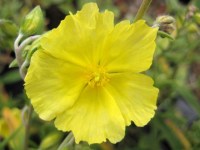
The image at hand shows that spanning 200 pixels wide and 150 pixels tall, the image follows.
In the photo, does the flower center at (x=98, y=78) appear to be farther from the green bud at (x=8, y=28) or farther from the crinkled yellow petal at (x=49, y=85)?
the green bud at (x=8, y=28)

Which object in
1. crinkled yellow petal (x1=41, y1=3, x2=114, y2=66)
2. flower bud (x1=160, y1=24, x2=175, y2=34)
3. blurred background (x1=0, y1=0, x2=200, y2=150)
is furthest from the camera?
blurred background (x1=0, y1=0, x2=200, y2=150)

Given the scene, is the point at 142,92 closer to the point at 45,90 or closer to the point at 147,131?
the point at 45,90

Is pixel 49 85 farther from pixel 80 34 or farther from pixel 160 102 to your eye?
pixel 160 102

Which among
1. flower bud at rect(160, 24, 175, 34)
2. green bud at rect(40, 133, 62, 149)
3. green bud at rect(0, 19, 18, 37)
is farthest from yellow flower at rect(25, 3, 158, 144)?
green bud at rect(40, 133, 62, 149)

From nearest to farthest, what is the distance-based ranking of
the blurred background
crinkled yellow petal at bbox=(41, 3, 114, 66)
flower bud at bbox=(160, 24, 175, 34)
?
crinkled yellow petal at bbox=(41, 3, 114, 66) → flower bud at bbox=(160, 24, 175, 34) → the blurred background

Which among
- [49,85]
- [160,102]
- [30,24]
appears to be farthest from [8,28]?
[160,102]

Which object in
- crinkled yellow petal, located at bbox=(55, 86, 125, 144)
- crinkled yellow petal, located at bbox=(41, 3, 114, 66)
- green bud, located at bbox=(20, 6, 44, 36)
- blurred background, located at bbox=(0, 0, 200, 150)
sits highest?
crinkled yellow petal, located at bbox=(41, 3, 114, 66)

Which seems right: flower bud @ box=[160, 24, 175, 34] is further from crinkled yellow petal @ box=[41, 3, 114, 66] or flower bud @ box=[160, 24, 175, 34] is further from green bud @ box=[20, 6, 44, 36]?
green bud @ box=[20, 6, 44, 36]

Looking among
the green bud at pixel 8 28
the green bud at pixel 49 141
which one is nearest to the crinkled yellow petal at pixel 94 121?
the green bud at pixel 8 28
